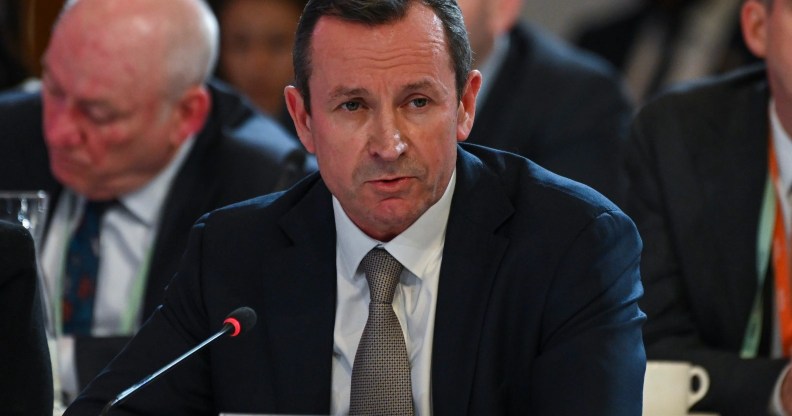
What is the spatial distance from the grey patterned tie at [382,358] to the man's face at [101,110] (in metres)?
1.37

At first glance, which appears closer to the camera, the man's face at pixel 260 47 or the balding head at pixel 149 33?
the balding head at pixel 149 33

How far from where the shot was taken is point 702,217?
9.93 feet

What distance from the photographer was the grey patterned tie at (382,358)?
2.16m

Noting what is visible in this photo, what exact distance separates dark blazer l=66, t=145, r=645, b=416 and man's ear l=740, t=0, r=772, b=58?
925 mm

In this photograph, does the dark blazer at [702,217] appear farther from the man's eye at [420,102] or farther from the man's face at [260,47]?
the man's face at [260,47]

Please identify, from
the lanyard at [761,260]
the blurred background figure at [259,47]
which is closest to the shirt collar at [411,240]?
the lanyard at [761,260]

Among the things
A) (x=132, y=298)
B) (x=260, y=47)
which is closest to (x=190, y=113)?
(x=132, y=298)

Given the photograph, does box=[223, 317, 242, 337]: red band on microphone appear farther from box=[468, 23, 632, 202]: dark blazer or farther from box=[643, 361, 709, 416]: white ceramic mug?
box=[468, 23, 632, 202]: dark blazer

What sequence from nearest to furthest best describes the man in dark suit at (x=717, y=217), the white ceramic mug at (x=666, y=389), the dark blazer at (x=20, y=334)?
the dark blazer at (x=20, y=334), the white ceramic mug at (x=666, y=389), the man in dark suit at (x=717, y=217)

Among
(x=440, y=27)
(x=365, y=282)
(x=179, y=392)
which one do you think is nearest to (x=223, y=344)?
(x=179, y=392)

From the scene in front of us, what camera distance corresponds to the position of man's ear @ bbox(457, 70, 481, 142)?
2229 mm

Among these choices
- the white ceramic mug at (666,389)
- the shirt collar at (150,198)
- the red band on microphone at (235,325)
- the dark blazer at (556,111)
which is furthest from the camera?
the dark blazer at (556,111)

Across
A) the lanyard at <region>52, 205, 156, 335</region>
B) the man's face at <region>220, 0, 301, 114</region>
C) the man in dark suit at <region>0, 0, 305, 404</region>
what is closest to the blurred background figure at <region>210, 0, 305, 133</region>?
the man's face at <region>220, 0, 301, 114</region>

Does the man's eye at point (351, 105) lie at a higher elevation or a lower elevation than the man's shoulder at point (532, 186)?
higher
